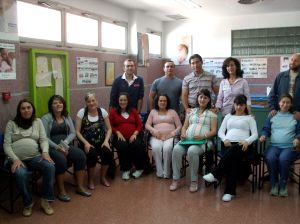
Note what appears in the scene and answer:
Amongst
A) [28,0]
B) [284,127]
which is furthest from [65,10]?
[284,127]

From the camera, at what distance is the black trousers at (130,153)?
148 inches

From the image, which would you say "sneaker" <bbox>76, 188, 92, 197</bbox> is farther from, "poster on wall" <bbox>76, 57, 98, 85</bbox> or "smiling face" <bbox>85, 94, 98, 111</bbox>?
"poster on wall" <bbox>76, 57, 98, 85</bbox>

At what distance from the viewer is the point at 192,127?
3.68m

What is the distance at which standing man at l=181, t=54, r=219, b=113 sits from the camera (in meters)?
3.82

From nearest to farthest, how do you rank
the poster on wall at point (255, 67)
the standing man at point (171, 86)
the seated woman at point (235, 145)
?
the seated woman at point (235, 145) → the standing man at point (171, 86) → the poster on wall at point (255, 67)

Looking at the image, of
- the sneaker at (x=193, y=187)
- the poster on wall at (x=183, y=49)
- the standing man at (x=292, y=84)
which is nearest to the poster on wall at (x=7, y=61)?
the sneaker at (x=193, y=187)

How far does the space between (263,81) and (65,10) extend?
3.53m

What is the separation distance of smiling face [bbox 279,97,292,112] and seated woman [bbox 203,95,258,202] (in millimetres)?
326

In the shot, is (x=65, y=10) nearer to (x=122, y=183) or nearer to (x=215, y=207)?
(x=122, y=183)

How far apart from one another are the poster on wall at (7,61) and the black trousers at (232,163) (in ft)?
7.53

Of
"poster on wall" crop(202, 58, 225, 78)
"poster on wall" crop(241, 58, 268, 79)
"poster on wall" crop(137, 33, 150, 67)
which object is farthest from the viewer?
"poster on wall" crop(202, 58, 225, 78)

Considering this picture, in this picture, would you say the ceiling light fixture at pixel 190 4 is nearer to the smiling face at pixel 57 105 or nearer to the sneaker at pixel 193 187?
the smiling face at pixel 57 105

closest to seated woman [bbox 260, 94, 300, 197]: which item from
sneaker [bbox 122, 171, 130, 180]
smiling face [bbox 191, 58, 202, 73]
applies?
smiling face [bbox 191, 58, 202, 73]

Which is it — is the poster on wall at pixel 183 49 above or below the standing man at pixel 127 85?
above
